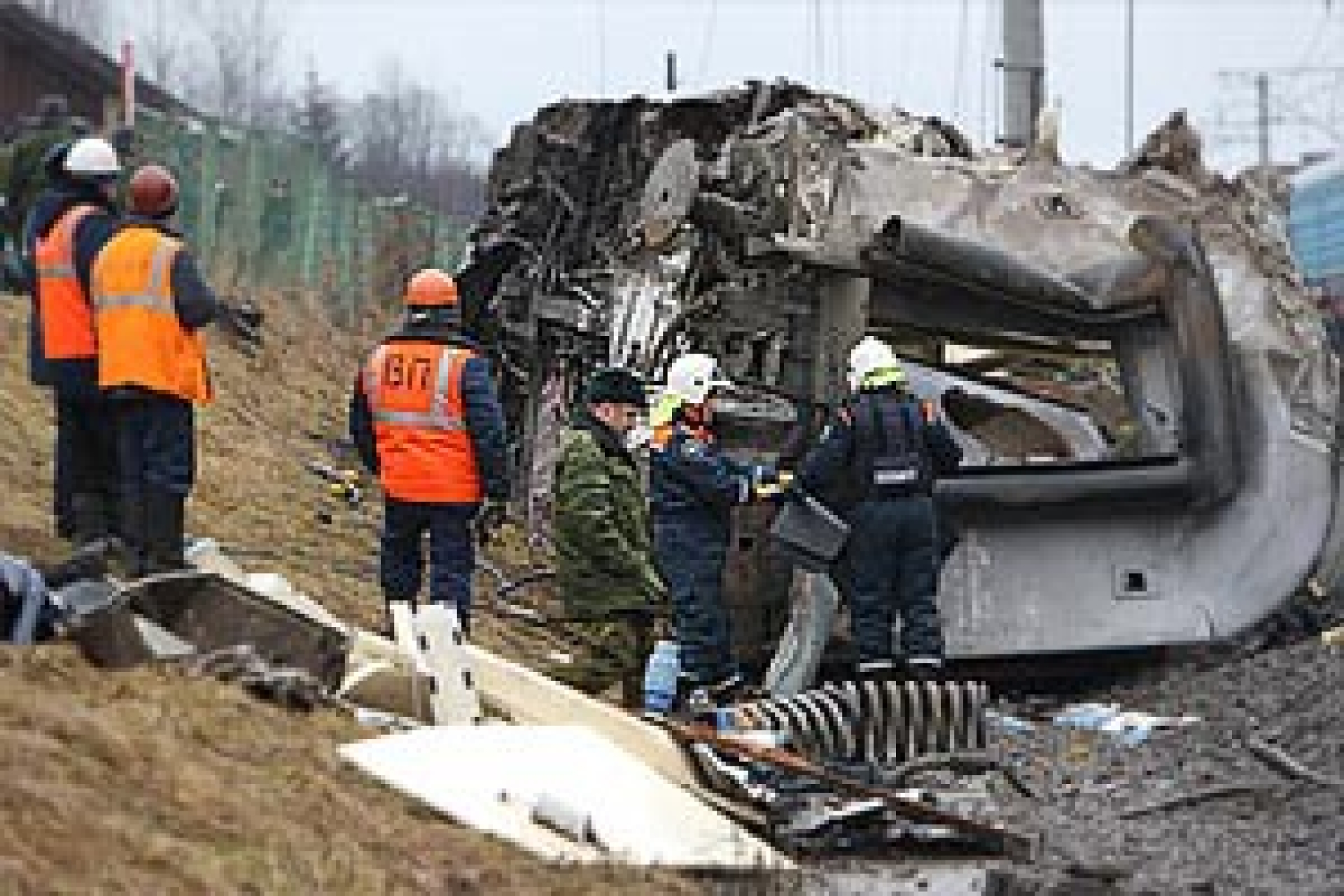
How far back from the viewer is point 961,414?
13164 mm

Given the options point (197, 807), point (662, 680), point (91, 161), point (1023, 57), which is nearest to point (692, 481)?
point (662, 680)

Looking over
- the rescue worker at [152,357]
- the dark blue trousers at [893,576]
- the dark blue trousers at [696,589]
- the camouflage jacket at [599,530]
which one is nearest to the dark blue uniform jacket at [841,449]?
the dark blue trousers at [893,576]

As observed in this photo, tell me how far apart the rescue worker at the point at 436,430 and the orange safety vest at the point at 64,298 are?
1134mm

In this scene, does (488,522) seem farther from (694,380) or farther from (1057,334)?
(694,380)

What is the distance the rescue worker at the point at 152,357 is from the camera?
31.4 ft

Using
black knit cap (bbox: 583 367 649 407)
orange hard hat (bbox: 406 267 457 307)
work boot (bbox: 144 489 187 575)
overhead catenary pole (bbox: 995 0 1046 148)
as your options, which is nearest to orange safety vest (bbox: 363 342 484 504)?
orange hard hat (bbox: 406 267 457 307)

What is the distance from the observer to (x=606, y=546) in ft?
32.8

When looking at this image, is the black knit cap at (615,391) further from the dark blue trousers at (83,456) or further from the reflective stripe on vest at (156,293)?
the dark blue trousers at (83,456)

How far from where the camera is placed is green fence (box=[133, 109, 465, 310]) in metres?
23.7

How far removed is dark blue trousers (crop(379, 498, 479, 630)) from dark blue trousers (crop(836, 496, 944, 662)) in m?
1.67

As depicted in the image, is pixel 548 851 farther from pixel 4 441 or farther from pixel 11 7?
pixel 11 7

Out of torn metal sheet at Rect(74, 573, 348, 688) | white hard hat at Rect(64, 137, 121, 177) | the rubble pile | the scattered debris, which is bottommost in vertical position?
the scattered debris

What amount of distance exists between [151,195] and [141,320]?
0.55 m

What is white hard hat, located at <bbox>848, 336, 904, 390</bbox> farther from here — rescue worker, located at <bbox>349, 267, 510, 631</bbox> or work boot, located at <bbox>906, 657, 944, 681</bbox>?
rescue worker, located at <bbox>349, 267, 510, 631</bbox>
